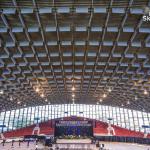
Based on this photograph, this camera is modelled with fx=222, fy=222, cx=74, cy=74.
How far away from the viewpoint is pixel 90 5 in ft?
48.2

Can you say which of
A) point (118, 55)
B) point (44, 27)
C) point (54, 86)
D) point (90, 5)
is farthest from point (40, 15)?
point (54, 86)

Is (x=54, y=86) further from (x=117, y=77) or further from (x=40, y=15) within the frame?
(x=40, y=15)

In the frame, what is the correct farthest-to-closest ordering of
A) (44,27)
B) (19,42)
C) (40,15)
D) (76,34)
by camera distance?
(19,42), (76,34), (44,27), (40,15)

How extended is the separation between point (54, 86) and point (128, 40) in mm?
24447

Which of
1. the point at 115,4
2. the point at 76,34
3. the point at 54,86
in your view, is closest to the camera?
the point at 115,4

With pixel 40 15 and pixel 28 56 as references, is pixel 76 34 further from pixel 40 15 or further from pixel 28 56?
pixel 28 56

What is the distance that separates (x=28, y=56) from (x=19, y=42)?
3.94 meters

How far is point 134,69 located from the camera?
3027 centimetres

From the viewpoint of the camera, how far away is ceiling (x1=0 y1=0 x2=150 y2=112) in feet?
48.9

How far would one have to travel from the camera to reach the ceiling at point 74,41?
1489 cm

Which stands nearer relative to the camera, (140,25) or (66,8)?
(66,8)

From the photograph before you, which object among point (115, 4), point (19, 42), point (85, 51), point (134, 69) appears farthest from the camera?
point (134, 69)

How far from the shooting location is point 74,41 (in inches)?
819

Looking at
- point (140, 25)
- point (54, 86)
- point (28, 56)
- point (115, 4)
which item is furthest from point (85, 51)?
point (54, 86)
